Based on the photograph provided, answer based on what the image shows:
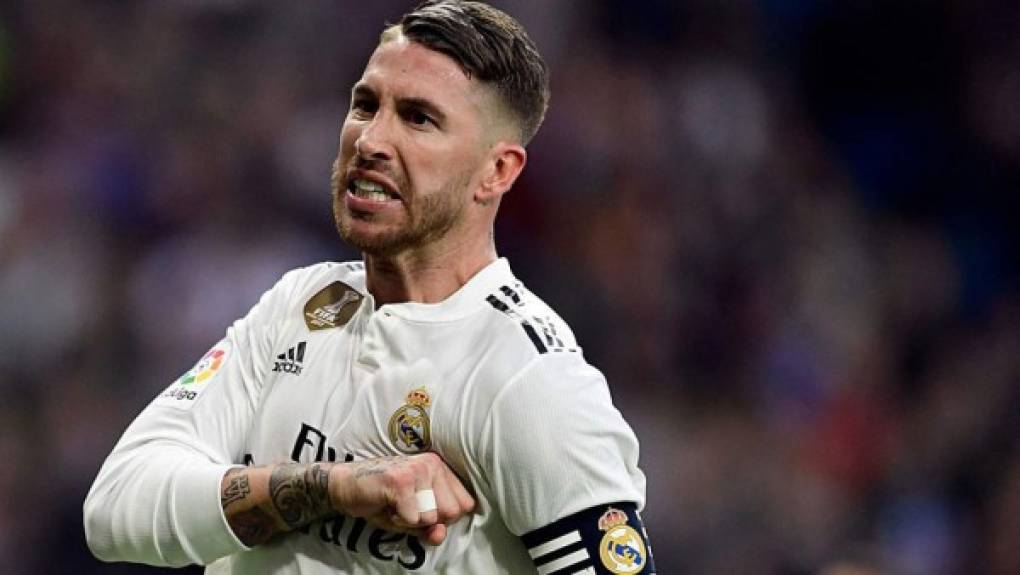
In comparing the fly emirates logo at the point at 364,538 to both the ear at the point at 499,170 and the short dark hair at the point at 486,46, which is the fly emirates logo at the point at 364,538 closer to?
the ear at the point at 499,170

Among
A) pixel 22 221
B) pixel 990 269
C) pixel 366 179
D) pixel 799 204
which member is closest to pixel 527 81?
pixel 366 179

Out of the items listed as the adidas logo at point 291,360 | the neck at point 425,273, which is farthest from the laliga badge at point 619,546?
the adidas logo at point 291,360

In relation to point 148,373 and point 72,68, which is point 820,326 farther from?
point 72,68

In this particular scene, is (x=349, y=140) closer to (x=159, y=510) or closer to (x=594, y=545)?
(x=159, y=510)

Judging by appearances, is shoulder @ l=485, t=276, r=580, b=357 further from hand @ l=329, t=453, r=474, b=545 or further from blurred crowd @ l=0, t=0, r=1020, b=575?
blurred crowd @ l=0, t=0, r=1020, b=575

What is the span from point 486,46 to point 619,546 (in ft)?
3.28

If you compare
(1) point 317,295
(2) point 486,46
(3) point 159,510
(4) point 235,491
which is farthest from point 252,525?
(2) point 486,46

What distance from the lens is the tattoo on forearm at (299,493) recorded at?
8.63 ft

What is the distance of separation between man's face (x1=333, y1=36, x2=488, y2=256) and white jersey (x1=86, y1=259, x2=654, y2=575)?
16 centimetres

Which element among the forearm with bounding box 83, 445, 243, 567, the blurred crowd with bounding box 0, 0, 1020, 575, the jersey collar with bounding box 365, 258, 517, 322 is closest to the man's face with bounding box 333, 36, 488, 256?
the jersey collar with bounding box 365, 258, 517, 322

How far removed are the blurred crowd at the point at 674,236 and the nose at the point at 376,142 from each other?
11.4ft

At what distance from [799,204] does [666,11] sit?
4.34ft

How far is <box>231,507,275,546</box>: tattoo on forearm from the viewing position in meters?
2.69

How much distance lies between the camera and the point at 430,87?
282cm
